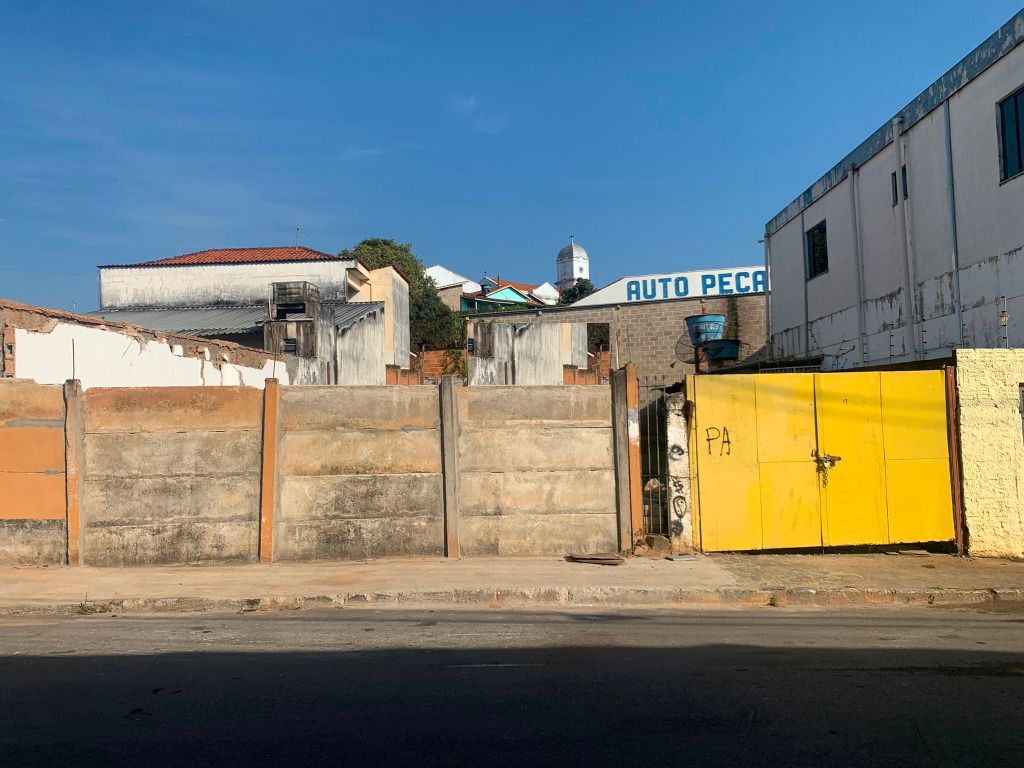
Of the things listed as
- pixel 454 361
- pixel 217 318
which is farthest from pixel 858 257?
pixel 454 361

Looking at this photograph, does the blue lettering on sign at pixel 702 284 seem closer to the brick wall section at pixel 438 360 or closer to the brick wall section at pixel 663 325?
the brick wall section at pixel 663 325

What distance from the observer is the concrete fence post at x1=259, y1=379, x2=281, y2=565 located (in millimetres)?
9836

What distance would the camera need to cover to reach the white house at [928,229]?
1365 centimetres

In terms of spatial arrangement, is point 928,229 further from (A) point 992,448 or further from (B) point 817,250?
(A) point 992,448

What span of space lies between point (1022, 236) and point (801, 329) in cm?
1123

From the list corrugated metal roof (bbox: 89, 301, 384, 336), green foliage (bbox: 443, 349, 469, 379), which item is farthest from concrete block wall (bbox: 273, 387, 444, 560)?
green foliage (bbox: 443, 349, 469, 379)

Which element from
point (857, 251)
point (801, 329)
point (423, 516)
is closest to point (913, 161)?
point (857, 251)

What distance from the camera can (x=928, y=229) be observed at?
1647 centimetres

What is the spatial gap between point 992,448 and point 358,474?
26.3 feet

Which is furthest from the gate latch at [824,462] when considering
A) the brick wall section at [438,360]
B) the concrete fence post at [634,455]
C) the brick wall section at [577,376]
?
the brick wall section at [438,360]

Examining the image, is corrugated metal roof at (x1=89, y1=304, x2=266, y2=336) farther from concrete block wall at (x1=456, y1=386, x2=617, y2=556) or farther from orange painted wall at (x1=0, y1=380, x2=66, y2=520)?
concrete block wall at (x1=456, y1=386, x2=617, y2=556)

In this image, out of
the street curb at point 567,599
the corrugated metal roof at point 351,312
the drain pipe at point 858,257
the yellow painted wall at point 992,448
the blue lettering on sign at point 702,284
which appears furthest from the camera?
the blue lettering on sign at point 702,284

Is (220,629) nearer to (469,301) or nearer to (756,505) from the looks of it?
(756,505)

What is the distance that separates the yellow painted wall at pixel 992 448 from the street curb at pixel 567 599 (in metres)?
1.93
